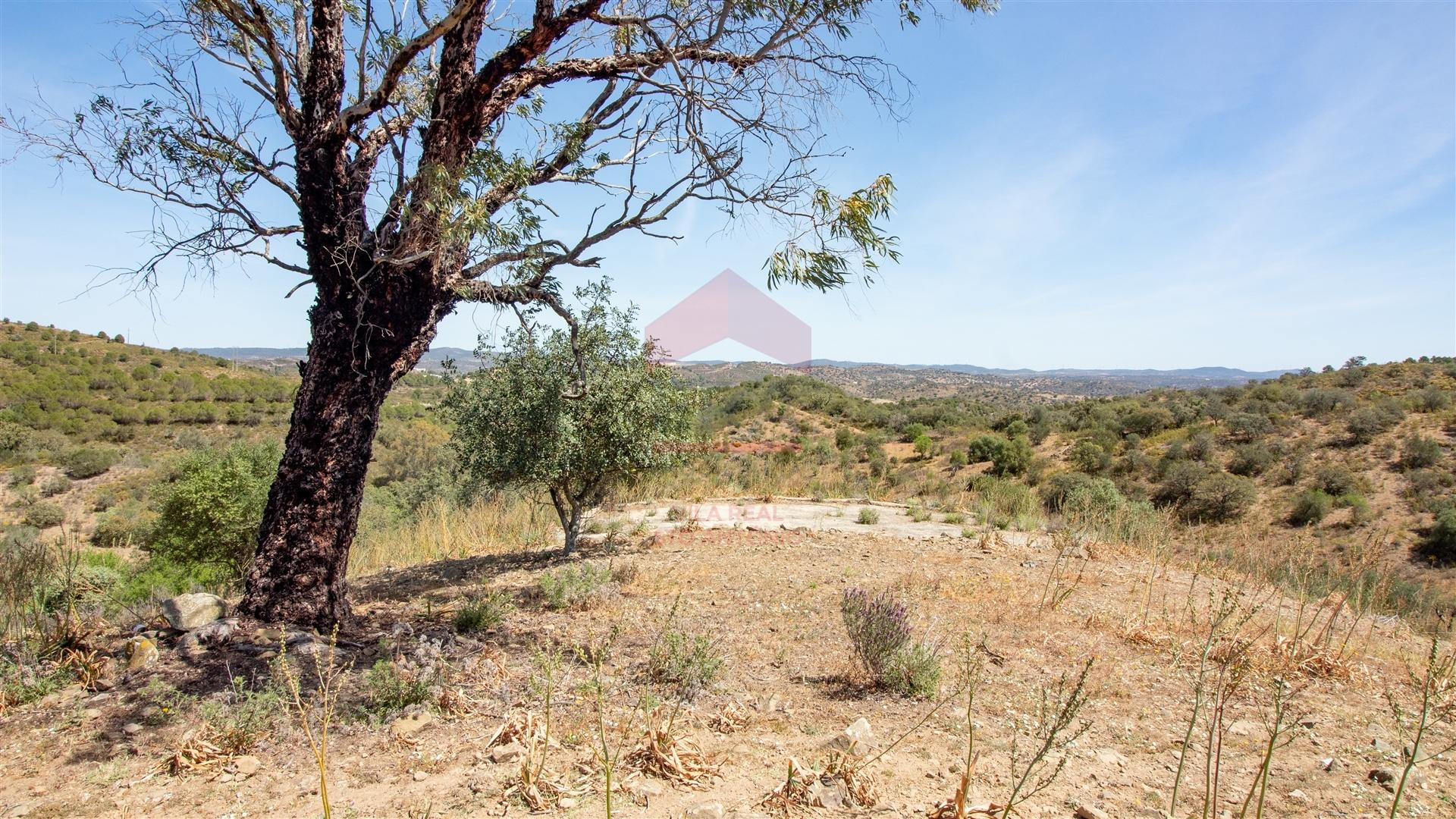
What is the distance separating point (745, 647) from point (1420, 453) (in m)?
23.3

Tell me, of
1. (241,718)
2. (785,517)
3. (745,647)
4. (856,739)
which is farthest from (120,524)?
(856,739)

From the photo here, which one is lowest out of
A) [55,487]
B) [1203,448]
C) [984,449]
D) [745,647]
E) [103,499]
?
[103,499]

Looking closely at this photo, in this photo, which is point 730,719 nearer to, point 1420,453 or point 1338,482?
point 1338,482

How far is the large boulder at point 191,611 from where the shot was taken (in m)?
4.42

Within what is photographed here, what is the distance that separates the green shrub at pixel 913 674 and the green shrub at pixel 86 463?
27021 mm

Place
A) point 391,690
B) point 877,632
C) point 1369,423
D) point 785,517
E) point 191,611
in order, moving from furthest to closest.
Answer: point 1369,423 < point 785,517 < point 191,611 < point 877,632 < point 391,690

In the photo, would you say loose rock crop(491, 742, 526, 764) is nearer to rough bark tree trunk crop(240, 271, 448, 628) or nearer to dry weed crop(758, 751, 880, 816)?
dry weed crop(758, 751, 880, 816)

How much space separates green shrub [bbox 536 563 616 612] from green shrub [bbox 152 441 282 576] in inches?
182

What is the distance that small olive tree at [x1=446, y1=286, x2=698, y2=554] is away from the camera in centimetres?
695

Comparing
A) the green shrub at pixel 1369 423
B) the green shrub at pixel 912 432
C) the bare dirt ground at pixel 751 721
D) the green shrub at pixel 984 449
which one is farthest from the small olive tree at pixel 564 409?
the green shrub at pixel 1369 423

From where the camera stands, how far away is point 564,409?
6992 mm

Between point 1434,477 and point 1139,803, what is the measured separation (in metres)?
21.8

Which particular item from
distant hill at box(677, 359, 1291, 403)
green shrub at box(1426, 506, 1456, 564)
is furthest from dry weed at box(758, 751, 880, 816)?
distant hill at box(677, 359, 1291, 403)

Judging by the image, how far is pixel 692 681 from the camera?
3896 mm
